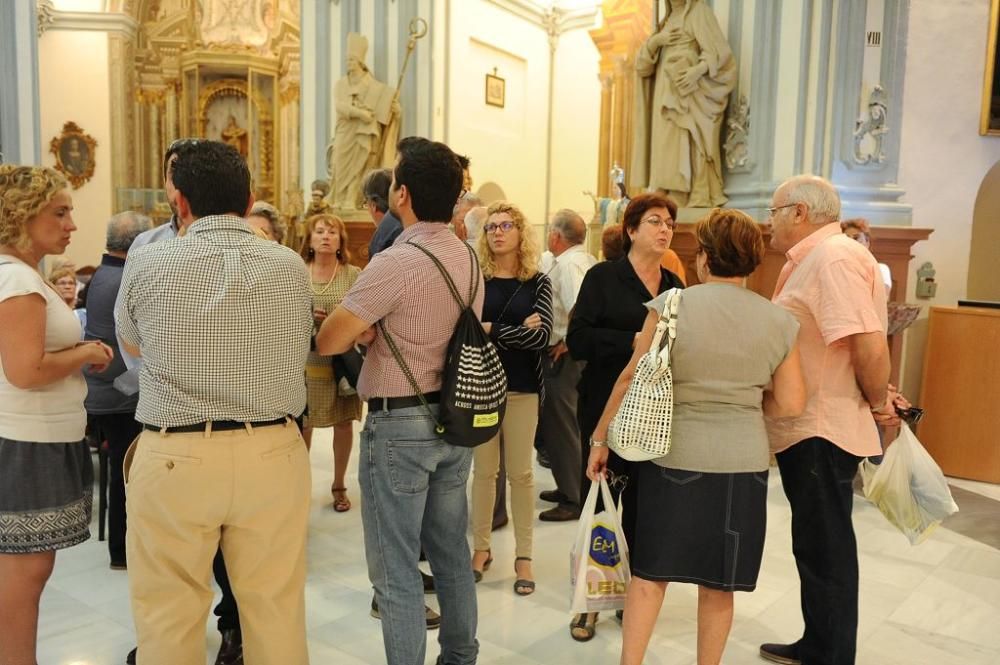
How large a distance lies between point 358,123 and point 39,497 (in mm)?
7685

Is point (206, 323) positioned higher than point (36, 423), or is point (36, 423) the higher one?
point (206, 323)

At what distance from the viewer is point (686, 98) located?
675 cm

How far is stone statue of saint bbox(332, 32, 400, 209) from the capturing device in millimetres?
9570

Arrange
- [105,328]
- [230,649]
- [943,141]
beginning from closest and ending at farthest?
[230,649]
[105,328]
[943,141]

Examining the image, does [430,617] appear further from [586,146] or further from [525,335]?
[586,146]

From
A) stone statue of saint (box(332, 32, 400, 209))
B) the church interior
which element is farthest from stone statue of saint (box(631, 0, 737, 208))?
stone statue of saint (box(332, 32, 400, 209))

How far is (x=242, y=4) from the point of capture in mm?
15625

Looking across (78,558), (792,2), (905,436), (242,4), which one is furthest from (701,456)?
(242,4)

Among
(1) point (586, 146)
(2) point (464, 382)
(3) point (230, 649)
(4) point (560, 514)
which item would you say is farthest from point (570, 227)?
(1) point (586, 146)

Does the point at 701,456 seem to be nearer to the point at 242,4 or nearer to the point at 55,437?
the point at 55,437

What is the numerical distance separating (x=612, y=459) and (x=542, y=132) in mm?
11269

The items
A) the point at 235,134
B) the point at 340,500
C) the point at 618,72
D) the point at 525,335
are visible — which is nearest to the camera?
the point at 525,335

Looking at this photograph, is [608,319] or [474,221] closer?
[608,319]

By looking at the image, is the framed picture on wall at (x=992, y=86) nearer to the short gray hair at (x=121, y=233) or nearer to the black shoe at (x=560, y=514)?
the black shoe at (x=560, y=514)
